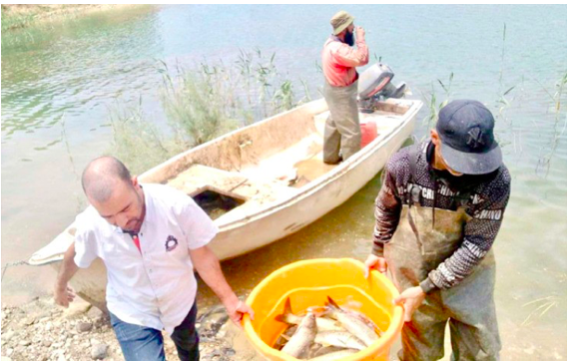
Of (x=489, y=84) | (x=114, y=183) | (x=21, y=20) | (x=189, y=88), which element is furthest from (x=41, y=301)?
(x=21, y=20)

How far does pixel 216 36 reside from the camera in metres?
15.7

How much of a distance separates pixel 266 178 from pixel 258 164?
92 centimetres

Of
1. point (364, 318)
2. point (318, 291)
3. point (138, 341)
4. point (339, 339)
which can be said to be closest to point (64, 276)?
point (138, 341)

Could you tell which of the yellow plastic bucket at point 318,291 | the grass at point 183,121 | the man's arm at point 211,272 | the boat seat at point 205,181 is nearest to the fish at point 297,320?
the yellow plastic bucket at point 318,291

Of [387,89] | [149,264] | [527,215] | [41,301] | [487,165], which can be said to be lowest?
[527,215]

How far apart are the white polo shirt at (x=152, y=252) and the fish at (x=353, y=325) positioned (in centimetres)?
81

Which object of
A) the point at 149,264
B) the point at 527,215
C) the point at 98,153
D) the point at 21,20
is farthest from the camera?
the point at 21,20

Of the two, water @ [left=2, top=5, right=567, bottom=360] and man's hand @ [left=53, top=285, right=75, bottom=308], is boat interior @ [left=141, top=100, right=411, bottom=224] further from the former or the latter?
man's hand @ [left=53, top=285, right=75, bottom=308]

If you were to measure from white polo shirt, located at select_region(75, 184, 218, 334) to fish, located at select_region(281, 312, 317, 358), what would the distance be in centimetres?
68

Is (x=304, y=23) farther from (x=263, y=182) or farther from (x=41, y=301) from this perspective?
(x=41, y=301)

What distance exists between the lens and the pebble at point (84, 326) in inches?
167

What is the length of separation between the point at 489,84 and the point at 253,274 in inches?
286

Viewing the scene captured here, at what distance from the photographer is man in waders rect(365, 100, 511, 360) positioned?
2.08 meters

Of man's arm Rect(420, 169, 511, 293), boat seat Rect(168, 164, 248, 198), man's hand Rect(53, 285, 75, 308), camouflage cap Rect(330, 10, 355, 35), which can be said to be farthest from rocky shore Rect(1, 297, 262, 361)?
camouflage cap Rect(330, 10, 355, 35)
